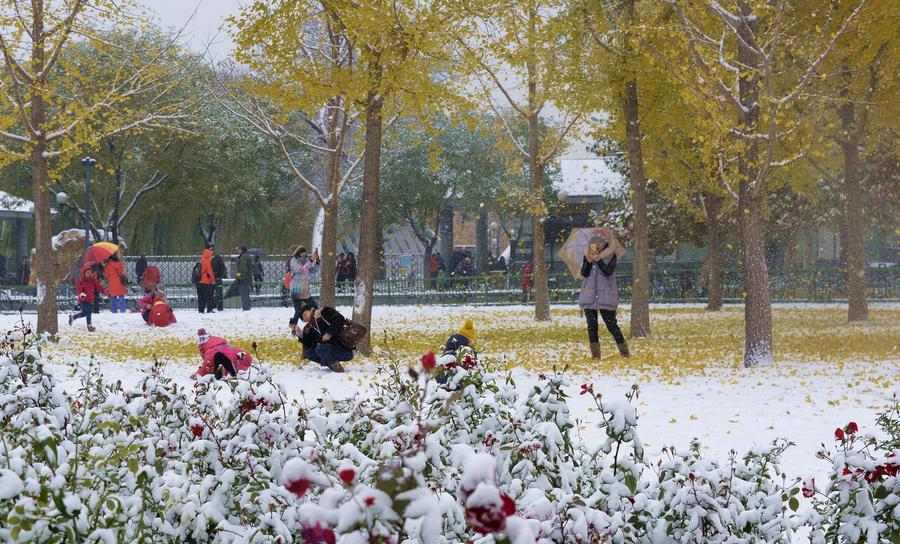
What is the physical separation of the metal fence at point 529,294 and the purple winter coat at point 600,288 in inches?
862

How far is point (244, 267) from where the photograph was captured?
1244 inches

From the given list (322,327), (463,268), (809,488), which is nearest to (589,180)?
(463,268)

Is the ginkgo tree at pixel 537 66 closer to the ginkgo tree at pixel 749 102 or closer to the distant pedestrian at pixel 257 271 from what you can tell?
the ginkgo tree at pixel 749 102

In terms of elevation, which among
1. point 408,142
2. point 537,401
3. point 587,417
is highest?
point 408,142

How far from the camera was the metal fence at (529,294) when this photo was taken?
3541 cm

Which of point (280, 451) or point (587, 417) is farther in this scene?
point (587, 417)

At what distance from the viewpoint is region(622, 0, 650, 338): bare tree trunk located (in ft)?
62.8

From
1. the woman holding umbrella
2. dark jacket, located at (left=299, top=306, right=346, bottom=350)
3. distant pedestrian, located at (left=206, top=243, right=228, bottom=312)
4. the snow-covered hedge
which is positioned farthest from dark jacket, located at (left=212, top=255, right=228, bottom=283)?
the snow-covered hedge

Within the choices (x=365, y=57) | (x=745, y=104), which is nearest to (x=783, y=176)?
(x=745, y=104)

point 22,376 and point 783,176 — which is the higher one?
point 783,176

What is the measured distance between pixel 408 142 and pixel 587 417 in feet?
121

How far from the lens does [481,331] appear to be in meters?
23.0

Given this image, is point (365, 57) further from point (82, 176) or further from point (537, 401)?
point (82, 176)

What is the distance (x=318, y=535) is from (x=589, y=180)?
43.9 m
